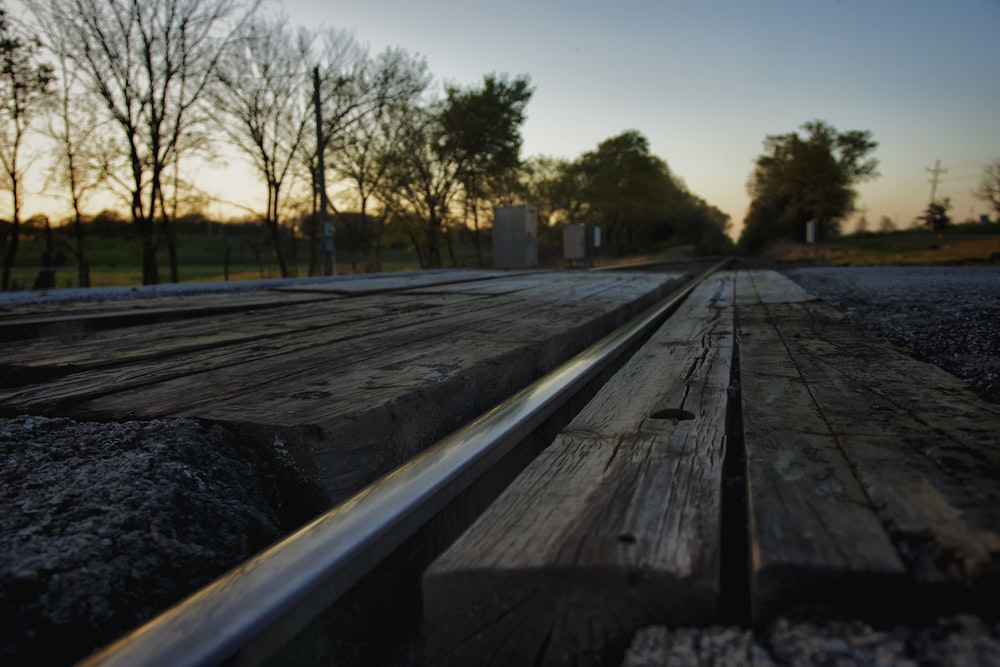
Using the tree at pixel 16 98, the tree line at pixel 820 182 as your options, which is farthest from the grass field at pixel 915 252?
the tree at pixel 16 98

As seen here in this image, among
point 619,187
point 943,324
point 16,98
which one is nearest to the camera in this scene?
point 943,324

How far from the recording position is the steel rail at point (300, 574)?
0.65m

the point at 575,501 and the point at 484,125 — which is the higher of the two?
the point at 484,125

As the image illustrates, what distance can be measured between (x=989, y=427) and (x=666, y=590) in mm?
836

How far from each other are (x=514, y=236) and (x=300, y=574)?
20.0 meters

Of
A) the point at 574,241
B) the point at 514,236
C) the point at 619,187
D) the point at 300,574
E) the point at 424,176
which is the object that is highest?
the point at 619,187

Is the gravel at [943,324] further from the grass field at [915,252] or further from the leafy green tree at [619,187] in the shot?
the leafy green tree at [619,187]

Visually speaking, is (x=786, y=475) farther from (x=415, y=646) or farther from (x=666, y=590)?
(x=415, y=646)

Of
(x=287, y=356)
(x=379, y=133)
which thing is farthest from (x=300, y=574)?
(x=379, y=133)

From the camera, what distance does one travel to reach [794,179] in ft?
200

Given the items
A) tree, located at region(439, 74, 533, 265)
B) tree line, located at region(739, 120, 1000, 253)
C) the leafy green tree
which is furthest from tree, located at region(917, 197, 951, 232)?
tree, located at region(439, 74, 533, 265)

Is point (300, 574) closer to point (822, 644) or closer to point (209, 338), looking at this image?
point (822, 644)

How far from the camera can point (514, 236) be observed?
66.9ft

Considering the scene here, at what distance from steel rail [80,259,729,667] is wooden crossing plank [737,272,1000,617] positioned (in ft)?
1.71
